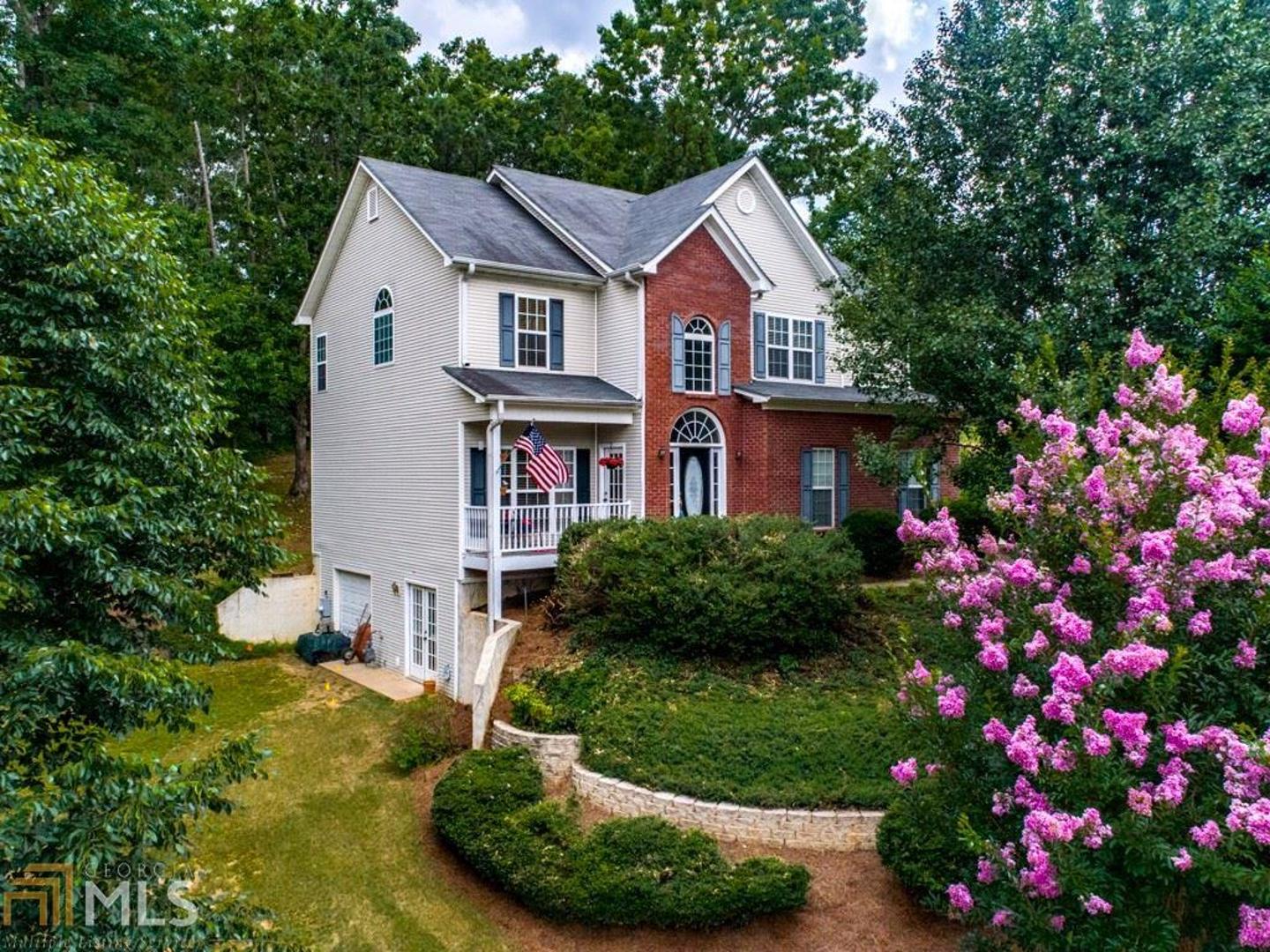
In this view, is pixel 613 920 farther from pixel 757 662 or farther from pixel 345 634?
pixel 345 634

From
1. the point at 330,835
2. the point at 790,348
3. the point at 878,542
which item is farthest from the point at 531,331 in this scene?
the point at 330,835

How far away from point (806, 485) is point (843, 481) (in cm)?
118

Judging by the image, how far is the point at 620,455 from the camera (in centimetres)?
1644

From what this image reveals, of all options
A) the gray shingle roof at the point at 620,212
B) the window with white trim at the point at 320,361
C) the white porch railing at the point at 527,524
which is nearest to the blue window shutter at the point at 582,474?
the white porch railing at the point at 527,524

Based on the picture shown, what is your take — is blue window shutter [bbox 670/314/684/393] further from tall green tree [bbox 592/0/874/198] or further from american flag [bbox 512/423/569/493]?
tall green tree [bbox 592/0/874/198]

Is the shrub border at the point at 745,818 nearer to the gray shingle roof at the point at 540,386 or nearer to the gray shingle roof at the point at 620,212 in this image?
the gray shingle roof at the point at 540,386

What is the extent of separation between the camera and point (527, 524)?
48.6ft

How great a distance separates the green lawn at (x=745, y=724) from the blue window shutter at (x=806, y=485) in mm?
5123

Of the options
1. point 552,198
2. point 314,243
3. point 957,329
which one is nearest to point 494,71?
point 314,243

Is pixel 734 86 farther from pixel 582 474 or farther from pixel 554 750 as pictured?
pixel 554 750

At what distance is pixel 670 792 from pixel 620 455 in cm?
818

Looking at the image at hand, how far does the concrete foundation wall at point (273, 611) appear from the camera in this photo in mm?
18422

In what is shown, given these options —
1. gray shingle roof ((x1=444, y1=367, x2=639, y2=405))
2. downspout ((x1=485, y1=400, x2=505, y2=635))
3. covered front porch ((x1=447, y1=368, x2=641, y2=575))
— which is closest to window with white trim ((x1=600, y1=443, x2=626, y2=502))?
covered front porch ((x1=447, y1=368, x2=641, y2=575))

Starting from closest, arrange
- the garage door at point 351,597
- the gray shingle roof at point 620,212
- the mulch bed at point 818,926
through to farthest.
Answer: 1. the mulch bed at point 818,926
2. the gray shingle roof at point 620,212
3. the garage door at point 351,597
